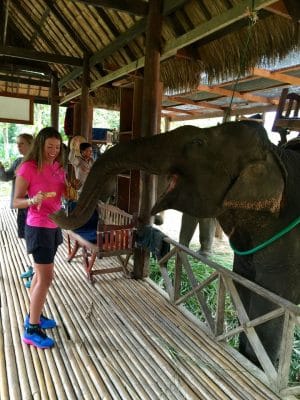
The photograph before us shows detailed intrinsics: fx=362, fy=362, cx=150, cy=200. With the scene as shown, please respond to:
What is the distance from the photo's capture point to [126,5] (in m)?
3.77

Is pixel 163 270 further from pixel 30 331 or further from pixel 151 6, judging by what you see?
pixel 151 6

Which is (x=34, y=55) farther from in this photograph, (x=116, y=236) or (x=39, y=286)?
(x=39, y=286)

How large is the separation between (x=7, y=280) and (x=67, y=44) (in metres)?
4.70

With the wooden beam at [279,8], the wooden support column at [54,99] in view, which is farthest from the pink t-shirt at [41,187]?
the wooden support column at [54,99]

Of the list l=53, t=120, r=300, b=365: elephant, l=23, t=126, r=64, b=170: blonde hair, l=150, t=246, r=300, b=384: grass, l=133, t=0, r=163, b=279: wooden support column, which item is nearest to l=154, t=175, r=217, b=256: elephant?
l=133, t=0, r=163, b=279: wooden support column

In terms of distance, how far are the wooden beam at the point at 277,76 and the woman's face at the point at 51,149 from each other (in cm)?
256

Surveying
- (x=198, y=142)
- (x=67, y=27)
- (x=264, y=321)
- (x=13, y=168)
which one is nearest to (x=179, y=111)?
(x=67, y=27)

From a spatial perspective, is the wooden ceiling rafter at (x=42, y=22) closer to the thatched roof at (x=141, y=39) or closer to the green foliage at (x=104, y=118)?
the thatched roof at (x=141, y=39)

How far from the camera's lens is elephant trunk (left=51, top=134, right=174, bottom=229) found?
5.04 ft

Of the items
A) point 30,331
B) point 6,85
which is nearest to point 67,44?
point 6,85

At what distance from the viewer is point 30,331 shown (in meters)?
2.63

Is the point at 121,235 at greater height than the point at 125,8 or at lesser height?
lesser

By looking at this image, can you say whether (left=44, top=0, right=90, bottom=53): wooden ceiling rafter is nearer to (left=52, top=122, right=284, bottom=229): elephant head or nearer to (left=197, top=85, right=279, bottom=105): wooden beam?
(left=197, top=85, right=279, bottom=105): wooden beam

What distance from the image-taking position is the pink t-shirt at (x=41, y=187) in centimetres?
243
